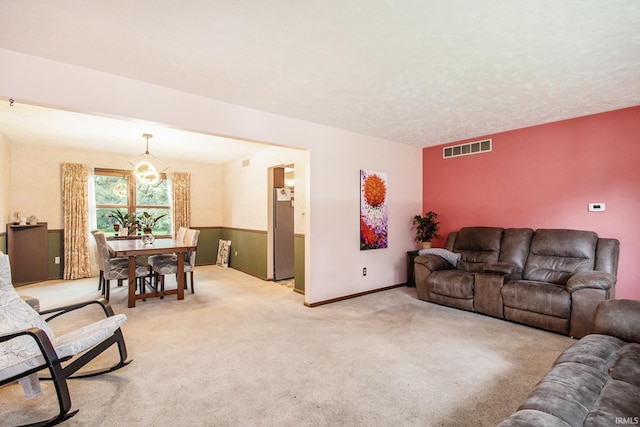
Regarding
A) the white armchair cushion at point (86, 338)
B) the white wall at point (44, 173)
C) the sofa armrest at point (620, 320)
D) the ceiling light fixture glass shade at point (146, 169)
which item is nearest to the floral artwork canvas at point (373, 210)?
the sofa armrest at point (620, 320)

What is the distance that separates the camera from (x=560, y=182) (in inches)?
159

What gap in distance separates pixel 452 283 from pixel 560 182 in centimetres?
196

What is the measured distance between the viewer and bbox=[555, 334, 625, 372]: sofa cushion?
66.1 inches

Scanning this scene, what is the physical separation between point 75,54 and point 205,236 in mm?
5469

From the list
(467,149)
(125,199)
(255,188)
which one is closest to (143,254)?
(255,188)

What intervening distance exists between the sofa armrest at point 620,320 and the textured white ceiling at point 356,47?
184 cm

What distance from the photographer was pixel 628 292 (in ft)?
11.8

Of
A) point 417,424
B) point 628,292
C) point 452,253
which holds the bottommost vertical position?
point 417,424

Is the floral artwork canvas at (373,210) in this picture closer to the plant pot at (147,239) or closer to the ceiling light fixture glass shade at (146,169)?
the plant pot at (147,239)

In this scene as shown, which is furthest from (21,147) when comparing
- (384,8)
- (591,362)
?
(591,362)

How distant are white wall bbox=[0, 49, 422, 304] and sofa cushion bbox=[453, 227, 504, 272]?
1.03m

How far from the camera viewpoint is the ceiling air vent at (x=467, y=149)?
479cm

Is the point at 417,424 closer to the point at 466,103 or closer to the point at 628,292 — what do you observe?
the point at 466,103

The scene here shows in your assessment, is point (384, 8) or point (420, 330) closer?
point (384, 8)
